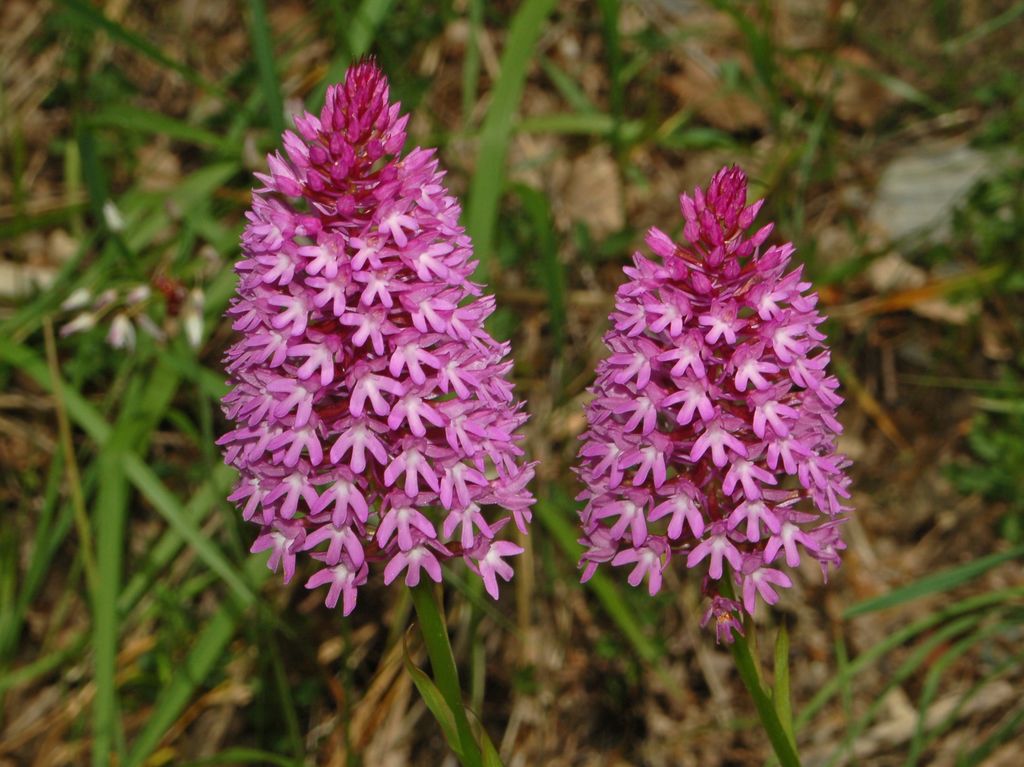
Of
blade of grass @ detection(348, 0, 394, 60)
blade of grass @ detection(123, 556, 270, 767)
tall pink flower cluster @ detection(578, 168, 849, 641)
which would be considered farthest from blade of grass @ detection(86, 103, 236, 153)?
tall pink flower cluster @ detection(578, 168, 849, 641)

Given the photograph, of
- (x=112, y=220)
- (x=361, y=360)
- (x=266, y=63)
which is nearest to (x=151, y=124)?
(x=112, y=220)

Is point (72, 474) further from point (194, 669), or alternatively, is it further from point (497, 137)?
point (497, 137)

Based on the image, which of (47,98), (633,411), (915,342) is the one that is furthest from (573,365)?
(47,98)

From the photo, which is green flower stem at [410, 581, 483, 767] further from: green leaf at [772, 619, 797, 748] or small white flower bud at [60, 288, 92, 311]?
small white flower bud at [60, 288, 92, 311]

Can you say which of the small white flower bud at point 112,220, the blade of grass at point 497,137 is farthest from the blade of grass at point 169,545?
the blade of grass at point 497,137

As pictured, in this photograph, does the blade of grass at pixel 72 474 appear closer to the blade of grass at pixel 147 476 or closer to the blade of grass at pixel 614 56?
the blade of grass at pixel 147 476
